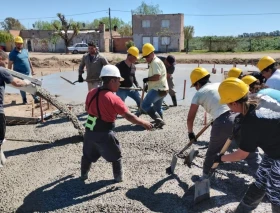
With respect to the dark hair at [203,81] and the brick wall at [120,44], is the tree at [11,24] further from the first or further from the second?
the dark hair at [203,81]

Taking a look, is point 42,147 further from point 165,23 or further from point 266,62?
point 165,23

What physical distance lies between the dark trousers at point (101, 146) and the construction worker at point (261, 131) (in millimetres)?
1377

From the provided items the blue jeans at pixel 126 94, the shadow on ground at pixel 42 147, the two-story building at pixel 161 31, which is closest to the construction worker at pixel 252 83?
the blue jeans at pixel 126 94

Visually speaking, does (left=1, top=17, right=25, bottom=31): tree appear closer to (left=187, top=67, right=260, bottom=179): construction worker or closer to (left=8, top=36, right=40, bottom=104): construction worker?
(left=8, top=36, right=40, bottom=104): construction worker

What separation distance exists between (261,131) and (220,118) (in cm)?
105

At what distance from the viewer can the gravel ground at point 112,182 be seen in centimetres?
342

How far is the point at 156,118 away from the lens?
235 inches

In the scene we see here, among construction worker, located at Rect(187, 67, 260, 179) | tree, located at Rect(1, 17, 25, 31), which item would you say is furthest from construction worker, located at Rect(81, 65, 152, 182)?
tree, located at Rect(1, 17, 25, 31)

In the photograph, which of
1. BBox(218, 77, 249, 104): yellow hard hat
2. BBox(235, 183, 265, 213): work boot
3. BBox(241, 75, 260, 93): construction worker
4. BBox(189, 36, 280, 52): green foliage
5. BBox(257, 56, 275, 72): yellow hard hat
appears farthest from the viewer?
BBox(189, 36, 280, 52): green foliage

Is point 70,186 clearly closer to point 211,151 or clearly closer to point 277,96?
point 211,151

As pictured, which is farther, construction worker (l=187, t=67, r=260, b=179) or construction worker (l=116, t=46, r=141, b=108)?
construction worker (l=116, t=46, r=141, b=108)

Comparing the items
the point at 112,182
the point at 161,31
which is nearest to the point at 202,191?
the point at 112,182

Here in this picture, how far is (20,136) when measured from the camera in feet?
19.6

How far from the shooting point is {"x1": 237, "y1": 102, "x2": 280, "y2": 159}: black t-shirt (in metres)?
2.44
